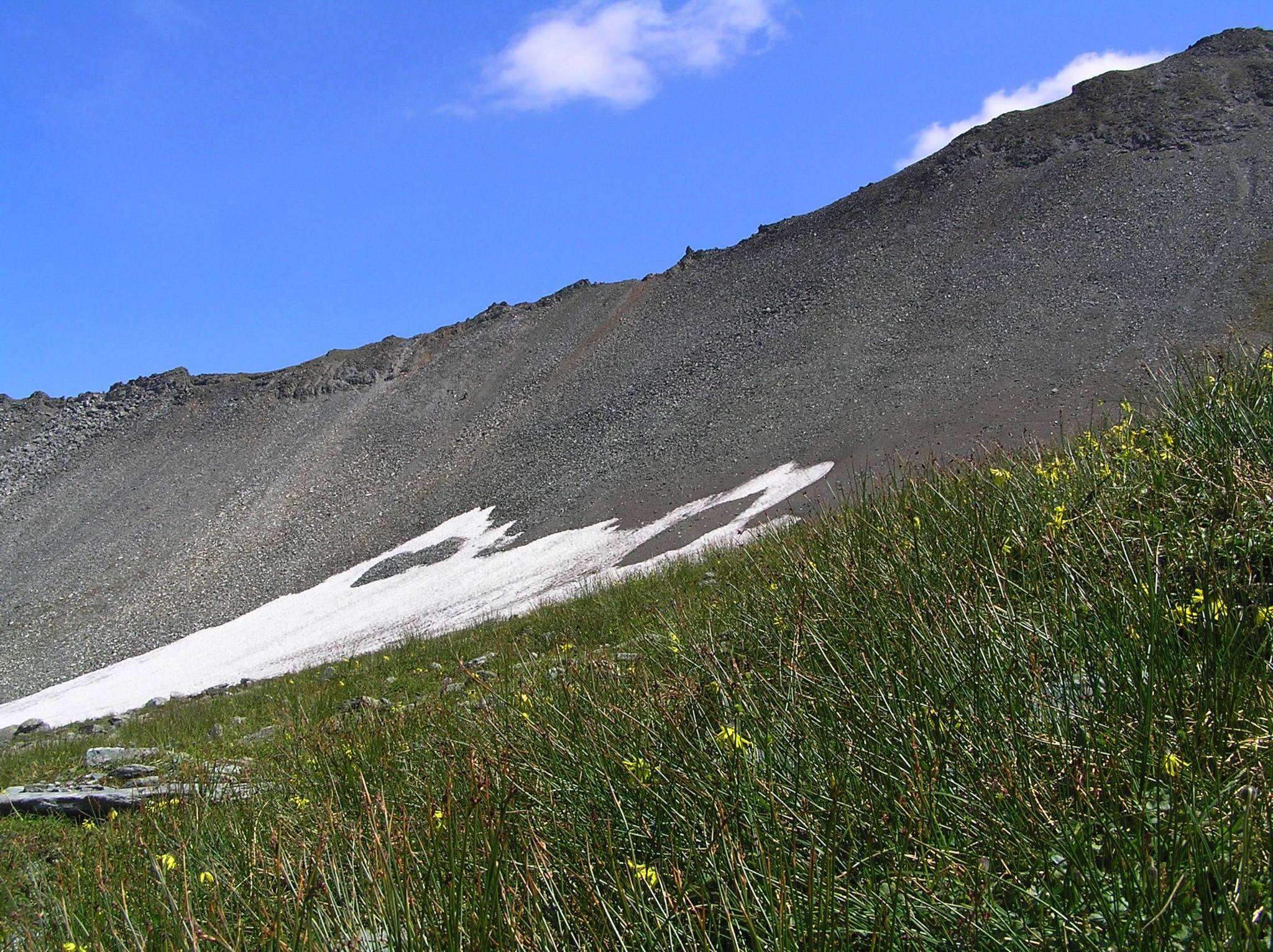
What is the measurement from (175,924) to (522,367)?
2035 inches

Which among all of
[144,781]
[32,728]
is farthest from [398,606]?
[144,781]

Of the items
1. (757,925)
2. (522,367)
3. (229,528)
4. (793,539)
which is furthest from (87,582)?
(757,925)

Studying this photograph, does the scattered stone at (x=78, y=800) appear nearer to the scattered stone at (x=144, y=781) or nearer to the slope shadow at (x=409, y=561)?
the scattered stone at (x=144, y=781)

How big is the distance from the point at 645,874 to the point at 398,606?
28.4m

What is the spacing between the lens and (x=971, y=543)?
5000 millimetres

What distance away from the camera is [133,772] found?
9.77m

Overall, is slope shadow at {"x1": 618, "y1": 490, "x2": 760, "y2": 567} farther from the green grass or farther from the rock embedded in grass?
the green grass

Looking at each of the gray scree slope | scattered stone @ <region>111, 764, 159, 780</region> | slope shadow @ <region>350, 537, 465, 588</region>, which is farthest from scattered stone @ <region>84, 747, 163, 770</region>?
slope shadow @ <region>350, 537, 465, 588</region>

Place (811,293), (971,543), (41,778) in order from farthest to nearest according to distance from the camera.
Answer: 1. (811,293)
2. (41,778)
3. (971,543)

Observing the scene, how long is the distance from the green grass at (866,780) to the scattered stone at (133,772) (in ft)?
13.9

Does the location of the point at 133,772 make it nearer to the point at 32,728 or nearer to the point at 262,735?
the point at 262,735

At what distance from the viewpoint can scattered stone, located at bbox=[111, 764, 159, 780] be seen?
31.5 feet

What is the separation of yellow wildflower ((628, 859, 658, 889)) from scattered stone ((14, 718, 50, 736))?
2159 centimetres

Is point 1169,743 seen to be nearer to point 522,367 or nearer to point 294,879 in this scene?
point 294,879
